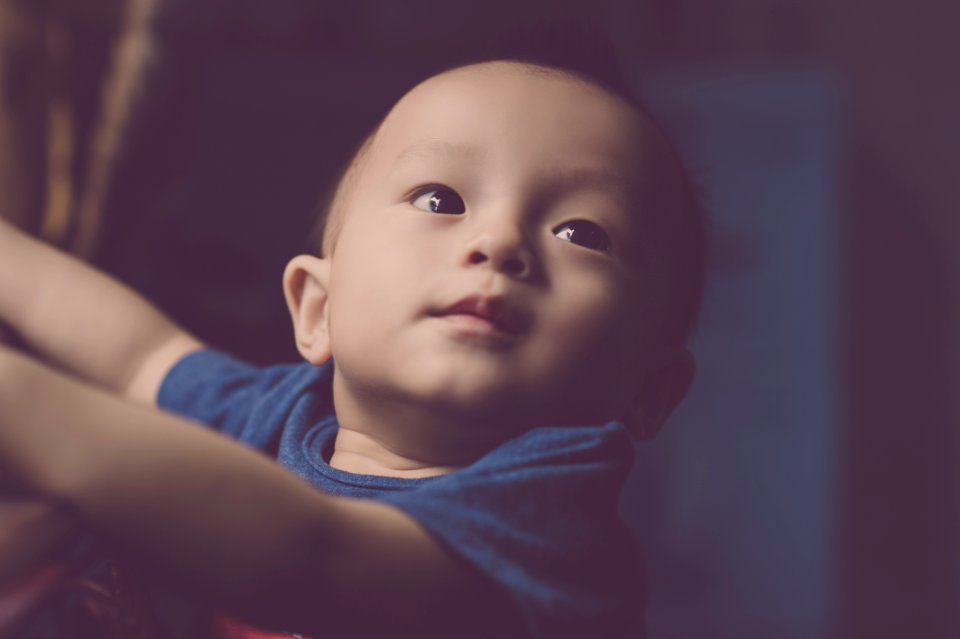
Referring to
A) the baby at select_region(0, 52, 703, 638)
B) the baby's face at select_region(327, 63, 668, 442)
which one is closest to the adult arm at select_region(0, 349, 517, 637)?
the baby at select_region(0, 52, 703, 638)

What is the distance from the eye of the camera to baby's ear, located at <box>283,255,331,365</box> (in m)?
0.68

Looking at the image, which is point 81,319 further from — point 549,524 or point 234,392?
point 549,524

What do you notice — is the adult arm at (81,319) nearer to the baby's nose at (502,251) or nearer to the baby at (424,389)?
the baby at (424,389)

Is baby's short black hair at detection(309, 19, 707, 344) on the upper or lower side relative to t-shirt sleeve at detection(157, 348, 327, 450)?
upper

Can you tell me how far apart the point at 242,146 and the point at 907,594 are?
158cm

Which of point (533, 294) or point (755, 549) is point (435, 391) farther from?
point (755, 549)

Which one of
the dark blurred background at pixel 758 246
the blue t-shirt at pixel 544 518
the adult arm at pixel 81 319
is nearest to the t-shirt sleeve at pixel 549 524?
the blue t-shirt at pixel 544 518

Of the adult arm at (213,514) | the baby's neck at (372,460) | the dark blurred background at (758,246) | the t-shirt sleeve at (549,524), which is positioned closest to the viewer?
the adult arm at (213,514)

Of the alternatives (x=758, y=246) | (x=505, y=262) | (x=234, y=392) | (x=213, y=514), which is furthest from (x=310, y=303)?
(x=758, y=246)

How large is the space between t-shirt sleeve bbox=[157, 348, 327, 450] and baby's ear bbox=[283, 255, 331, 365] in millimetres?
24

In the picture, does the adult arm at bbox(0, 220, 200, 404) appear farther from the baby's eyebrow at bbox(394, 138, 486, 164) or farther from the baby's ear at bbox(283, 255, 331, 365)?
the baby's eyebrow at bbox(394, 138, 486, 164)

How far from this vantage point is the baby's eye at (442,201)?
60cm

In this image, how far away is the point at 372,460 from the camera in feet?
2.00

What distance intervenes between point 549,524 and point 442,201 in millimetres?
213
